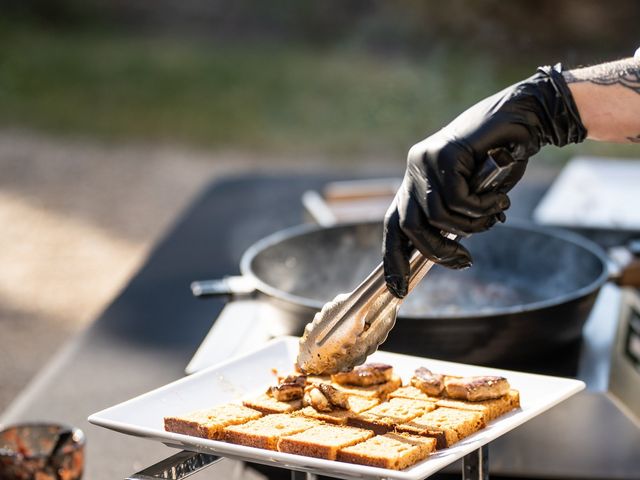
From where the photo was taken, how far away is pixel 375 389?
1.23 m

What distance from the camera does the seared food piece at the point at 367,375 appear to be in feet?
4.06

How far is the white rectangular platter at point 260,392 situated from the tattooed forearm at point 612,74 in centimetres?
39

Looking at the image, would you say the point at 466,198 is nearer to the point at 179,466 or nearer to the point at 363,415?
the point at 363,415

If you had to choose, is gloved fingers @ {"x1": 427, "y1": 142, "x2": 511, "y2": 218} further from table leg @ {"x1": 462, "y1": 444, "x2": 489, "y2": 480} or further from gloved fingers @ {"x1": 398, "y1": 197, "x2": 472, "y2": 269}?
table leg @ {"x1": 462, "y1": 444, "x2": 489, "y2": 480}

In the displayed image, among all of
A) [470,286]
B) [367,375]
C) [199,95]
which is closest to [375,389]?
[367,375]

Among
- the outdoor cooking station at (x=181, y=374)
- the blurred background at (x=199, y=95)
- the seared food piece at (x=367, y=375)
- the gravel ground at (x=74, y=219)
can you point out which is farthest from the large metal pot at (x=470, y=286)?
the blurred background at (x=199, y=95)

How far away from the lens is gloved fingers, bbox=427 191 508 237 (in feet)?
3.65

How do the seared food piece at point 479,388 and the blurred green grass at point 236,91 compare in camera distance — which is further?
the blurred green grass at point 236,91

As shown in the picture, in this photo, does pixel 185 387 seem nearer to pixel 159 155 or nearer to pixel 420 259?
pixel 420 259

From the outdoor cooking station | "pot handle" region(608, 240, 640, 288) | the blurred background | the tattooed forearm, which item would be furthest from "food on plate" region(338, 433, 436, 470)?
the blurred background

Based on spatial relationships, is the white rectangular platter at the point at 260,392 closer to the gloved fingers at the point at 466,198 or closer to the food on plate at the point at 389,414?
the food on plate at the point at 389,414

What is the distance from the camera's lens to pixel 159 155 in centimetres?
712

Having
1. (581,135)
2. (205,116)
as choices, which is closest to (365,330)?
(581,135)

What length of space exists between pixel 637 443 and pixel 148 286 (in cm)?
112
